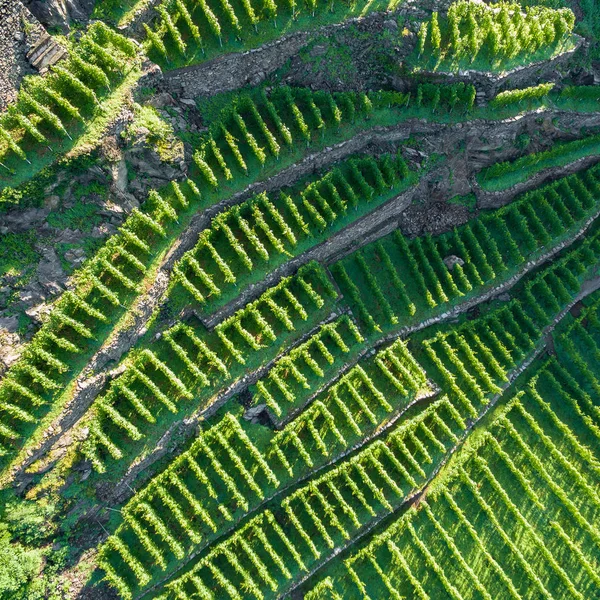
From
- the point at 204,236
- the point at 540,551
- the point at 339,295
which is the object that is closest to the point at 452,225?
the point at 339,295

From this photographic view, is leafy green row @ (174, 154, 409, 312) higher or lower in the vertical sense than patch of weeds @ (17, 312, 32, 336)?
lower

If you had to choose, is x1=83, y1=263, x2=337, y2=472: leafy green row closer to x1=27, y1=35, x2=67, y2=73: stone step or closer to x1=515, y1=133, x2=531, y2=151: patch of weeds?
x1=27, y1=35, x2=67, y2=73: stone step

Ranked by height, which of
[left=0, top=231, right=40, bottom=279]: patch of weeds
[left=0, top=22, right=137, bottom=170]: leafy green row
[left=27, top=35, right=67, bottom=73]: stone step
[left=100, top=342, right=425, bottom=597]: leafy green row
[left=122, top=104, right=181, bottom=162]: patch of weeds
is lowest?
[left=100, top=342, right=425, bottom=597]: leafy green row

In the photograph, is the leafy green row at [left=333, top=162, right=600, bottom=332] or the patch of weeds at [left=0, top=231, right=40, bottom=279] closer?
the patch of weeds at [left=0, top=231, right=40, bottom=279]

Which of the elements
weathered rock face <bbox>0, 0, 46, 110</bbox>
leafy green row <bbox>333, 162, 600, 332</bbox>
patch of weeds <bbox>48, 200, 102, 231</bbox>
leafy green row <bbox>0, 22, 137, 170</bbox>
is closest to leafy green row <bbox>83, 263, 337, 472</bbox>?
leafy green row <bbox>333, 162, 600, 332</bbox>

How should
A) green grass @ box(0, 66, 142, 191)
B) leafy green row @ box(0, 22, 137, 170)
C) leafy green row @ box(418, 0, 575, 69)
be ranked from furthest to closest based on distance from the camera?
leafy green row @ box(418, 0, 575, 69)
green grass @ box(0, 66, 142, 191)
leafy green row @ box(0, 22, 137, 170)

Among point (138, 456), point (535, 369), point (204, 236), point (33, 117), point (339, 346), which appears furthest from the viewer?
point (535, 369)

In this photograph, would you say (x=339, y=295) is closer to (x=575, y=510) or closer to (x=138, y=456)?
(x=138, y=456)

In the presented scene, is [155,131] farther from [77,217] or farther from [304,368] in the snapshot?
[304,368]
